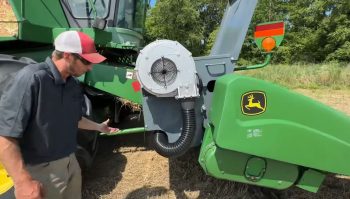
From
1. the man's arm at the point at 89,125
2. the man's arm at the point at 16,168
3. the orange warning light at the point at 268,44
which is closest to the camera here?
the man's arm at the point at 16,168

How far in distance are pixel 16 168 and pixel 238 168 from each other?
1.44 m

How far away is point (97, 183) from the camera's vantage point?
151 inches

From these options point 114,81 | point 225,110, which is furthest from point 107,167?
point 225,110

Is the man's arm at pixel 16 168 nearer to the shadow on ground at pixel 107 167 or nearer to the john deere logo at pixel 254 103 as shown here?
the john deere logo at pixel 254 103

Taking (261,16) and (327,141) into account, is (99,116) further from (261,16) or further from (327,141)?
(261,16)

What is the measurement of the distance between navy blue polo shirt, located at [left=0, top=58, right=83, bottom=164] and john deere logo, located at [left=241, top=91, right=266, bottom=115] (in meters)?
1.03

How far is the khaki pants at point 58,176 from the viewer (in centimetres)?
231

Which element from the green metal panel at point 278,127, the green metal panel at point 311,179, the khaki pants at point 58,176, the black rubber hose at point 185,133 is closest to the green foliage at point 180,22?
the black rubber hose at point 185,133

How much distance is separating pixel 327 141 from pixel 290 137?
26cm

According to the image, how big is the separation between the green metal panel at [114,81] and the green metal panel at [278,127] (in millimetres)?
1190

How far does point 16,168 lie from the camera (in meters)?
1.95

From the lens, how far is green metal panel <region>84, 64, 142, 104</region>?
3.68 metres

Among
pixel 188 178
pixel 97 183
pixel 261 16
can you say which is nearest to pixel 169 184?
pixel 188 178

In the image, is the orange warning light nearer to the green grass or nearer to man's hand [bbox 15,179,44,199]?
man's hand [bbox 15,179,44,199]
